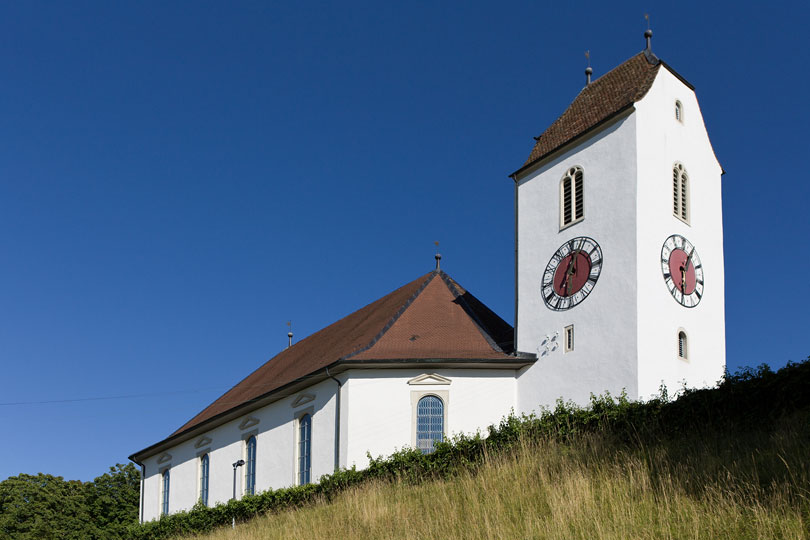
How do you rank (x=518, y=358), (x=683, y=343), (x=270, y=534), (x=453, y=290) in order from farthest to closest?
(x=453, y=290)
(x=518, y=358)
(x=683, y=343)
(x=270, y=534)

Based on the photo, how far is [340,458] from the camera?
28.7 m

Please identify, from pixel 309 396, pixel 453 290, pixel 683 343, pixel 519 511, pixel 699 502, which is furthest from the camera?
pixel 453 290

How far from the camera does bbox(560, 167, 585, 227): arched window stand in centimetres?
2933

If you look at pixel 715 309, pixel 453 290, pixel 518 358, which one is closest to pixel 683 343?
pixel 715 309

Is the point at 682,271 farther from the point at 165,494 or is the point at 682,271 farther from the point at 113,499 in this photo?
the point at 113,499

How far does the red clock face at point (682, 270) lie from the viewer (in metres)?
27.4

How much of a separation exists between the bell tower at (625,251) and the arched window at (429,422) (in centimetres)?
223

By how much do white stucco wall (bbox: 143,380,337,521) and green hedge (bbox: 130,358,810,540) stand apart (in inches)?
130

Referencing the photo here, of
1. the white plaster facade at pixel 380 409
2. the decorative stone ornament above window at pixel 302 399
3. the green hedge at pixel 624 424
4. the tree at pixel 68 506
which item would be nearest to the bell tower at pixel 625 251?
the white plaster facade at pixel 380 409

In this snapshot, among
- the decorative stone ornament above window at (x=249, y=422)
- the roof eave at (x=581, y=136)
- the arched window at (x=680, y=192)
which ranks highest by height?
the roof eave at (x=581, y=136)

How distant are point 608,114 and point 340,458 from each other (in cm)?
1164

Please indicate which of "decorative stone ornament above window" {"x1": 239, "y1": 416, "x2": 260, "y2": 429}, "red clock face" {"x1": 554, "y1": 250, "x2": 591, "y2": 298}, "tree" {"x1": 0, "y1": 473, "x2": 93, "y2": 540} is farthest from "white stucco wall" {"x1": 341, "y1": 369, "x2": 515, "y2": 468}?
"tree" {"x1": 0, "y1": 473, "x2": 93, "y2": 540}

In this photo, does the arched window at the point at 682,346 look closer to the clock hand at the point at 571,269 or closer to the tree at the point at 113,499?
the clock hand at the point at 571,269

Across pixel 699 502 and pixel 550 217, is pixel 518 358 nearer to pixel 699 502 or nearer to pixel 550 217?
pixel 550 217
